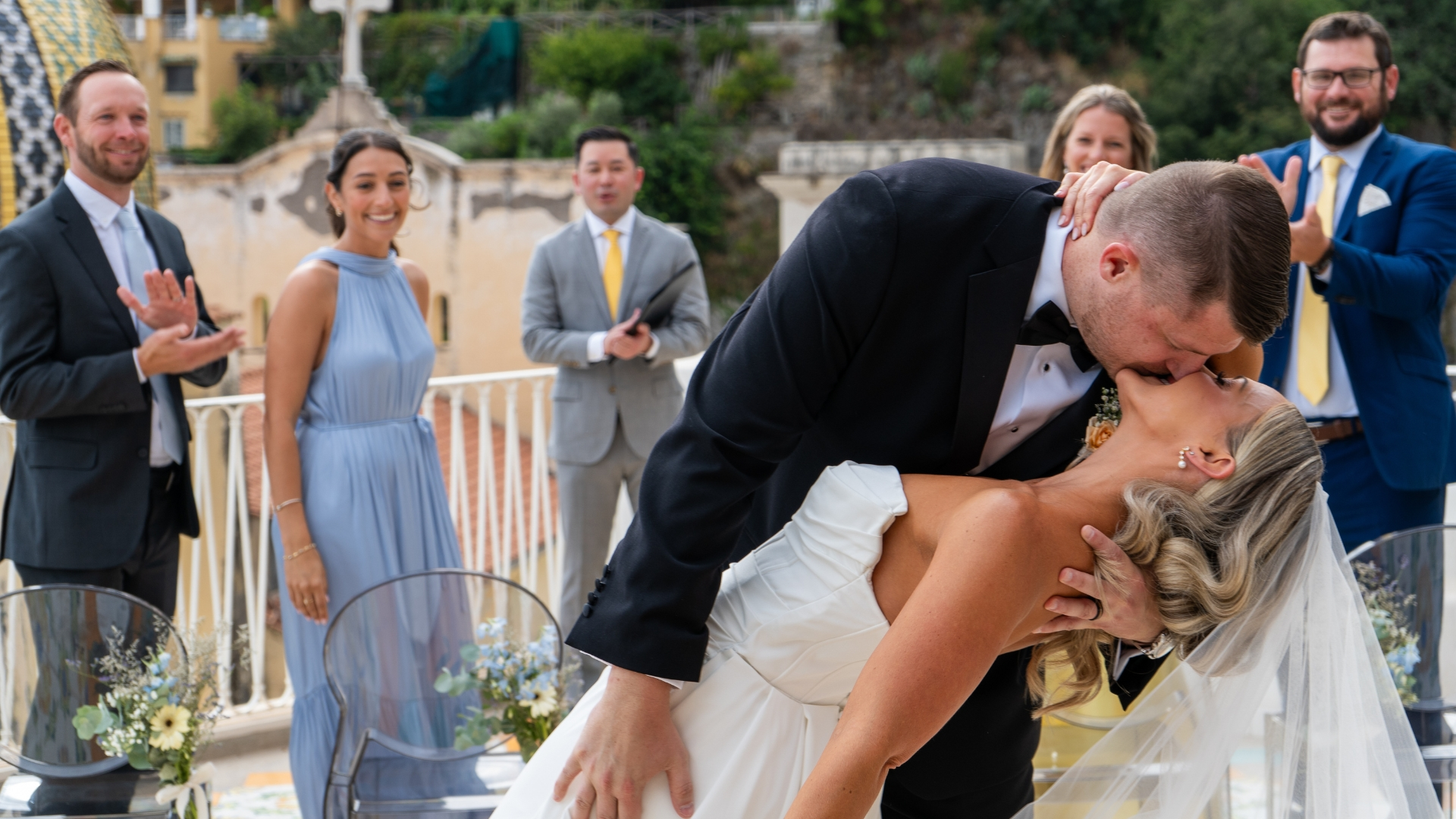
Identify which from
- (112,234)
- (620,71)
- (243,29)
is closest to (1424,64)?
(620,71)

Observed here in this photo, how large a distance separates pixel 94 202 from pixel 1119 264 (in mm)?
2723

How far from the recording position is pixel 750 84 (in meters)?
30.9

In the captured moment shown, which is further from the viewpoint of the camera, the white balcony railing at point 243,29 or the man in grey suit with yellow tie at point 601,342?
the white balcony railing at point 243,29

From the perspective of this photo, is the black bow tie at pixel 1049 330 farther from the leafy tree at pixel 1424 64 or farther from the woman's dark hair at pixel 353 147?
the leafy tree at pixel 1424 64

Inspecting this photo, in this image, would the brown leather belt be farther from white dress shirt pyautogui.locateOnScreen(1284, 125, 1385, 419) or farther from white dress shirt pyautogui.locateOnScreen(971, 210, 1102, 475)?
white dress shirt pyautogui.locateOnScreen(971, 210, 1102, 475)

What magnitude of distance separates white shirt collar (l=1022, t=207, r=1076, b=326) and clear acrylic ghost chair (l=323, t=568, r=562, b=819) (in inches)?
52.1

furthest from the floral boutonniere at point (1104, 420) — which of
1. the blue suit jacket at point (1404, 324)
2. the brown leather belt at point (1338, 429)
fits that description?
the brown leather belt at point (1338, 429)

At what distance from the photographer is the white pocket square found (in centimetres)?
335

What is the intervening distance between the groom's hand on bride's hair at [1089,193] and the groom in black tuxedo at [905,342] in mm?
17

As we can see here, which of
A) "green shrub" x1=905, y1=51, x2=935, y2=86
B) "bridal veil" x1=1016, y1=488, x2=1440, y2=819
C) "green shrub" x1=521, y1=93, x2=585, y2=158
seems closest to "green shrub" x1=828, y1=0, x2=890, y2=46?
"green shrub" x1=905, y1=51, x2=935, y2=86

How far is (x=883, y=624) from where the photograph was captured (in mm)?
1592

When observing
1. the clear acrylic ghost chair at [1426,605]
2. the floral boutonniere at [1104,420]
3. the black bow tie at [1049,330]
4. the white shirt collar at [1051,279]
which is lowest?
the clear acrylic ghost chair at [1426,605]

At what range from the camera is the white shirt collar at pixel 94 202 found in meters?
3.13

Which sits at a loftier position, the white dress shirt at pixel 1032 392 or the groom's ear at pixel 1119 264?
the groom's ear at pixel 1119 264
